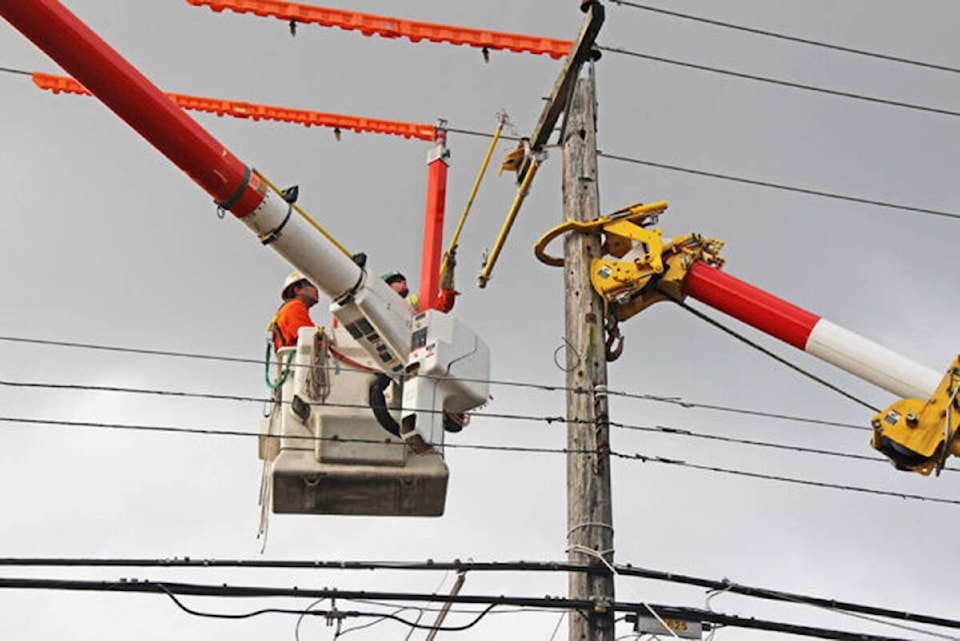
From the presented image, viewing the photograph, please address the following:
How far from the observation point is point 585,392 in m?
10.1

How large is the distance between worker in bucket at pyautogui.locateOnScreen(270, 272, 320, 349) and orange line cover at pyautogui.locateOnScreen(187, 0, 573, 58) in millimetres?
1999

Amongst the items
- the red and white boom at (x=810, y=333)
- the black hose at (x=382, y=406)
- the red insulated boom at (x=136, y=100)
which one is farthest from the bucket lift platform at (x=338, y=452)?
the red and white boom at (x=810, y=333)

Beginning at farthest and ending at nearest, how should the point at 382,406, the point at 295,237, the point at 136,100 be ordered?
1. the point at 382,406
2. the point at 295,237
3. the point at 136,100

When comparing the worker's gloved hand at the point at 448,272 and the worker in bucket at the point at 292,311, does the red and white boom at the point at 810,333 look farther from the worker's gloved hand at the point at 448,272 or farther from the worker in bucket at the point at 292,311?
the worker in bucket at the point at 292,311

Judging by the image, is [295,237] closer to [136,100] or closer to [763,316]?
[136,100]

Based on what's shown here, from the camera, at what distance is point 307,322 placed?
37.4 feet

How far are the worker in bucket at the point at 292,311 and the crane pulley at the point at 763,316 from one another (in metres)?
2.03

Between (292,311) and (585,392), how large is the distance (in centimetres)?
273

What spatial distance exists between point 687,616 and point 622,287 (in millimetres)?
2489

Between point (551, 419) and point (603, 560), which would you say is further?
point (551, 419)

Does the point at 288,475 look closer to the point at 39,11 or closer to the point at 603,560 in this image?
the point at 603,560

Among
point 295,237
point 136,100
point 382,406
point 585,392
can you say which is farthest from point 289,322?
point 136,100

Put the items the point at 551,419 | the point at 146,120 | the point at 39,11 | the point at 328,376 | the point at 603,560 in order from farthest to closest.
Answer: the point at 328,376
the point at 551,419
the point at 603,560
the point at 146,120
the point at 39,11

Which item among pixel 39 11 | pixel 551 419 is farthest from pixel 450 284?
pixel 39 11
